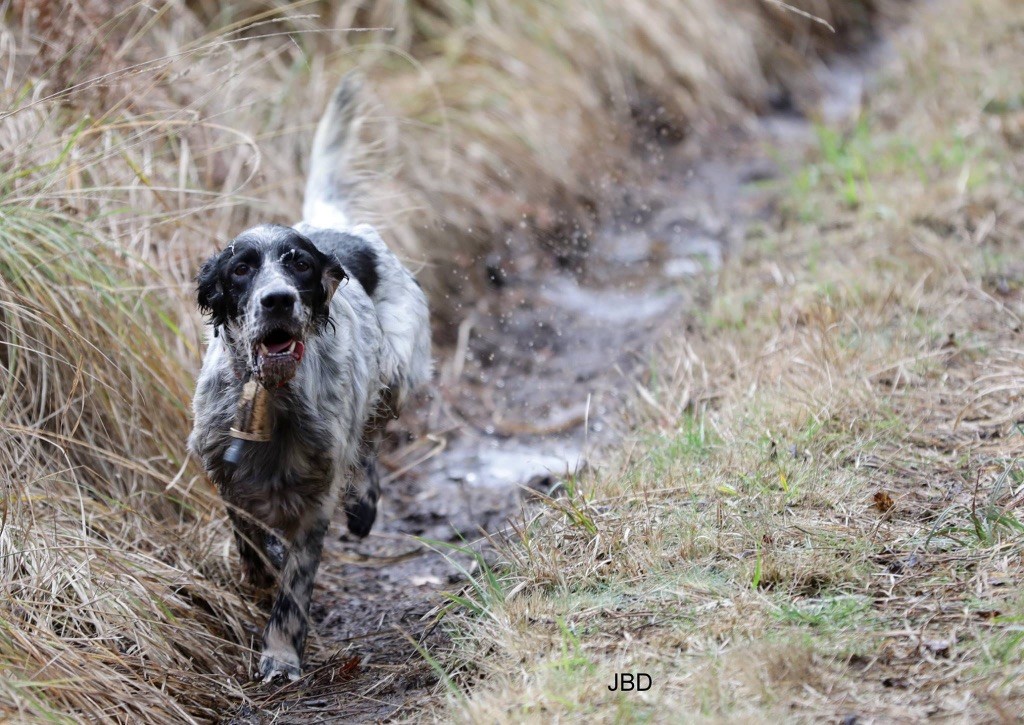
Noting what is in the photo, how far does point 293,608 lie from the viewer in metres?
3.40

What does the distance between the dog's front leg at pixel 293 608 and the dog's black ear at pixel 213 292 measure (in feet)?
2.24

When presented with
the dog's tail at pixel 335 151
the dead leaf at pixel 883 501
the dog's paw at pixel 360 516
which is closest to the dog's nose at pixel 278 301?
the dog's paw at pixel 360 516

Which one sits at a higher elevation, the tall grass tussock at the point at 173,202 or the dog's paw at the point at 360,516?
the tall grass tussock at the point at 173,202

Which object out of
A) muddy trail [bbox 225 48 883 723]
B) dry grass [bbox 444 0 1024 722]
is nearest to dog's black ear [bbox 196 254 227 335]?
muddy trail [bbox 225 48 883 723]

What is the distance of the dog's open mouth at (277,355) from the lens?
3.05 m

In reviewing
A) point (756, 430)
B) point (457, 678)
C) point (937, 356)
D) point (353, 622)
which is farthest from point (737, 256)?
point (457, 678)

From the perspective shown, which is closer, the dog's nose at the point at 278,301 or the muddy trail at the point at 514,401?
the dog's nose at the point at 278,301

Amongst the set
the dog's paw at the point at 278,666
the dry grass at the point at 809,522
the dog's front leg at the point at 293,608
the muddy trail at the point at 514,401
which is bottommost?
the muddy trail at the point at 514,401

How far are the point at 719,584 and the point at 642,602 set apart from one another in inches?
8.2

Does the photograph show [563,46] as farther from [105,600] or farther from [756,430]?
[105,600]

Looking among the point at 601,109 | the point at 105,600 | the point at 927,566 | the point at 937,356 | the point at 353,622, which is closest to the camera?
the point at 927,566

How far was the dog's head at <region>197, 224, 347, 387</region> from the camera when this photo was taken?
3.04 metres

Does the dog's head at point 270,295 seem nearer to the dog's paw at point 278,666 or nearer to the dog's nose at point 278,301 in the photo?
the dog's nose at point 278,301

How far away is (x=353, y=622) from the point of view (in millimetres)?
3805
